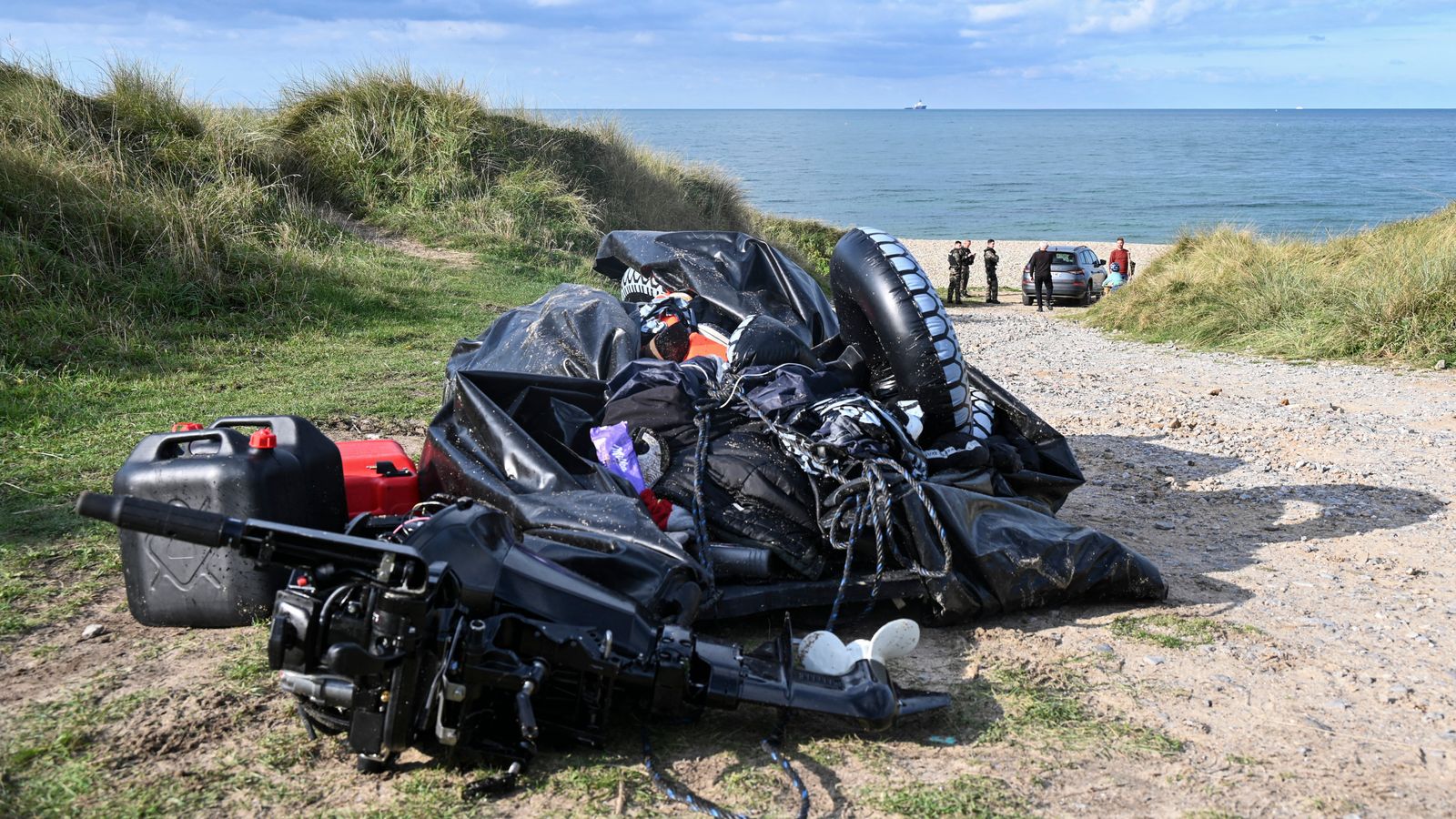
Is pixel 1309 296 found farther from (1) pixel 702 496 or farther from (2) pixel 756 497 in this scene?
(1) pixel 702 496

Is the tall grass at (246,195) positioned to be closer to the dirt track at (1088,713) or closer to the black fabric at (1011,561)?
the dirt track at (1088,713)

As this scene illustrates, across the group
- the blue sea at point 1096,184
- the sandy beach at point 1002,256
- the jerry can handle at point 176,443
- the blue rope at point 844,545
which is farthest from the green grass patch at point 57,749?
the sandy beach at point 1002,256

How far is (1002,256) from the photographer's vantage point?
40.3m

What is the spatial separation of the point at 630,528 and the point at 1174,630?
205 cm

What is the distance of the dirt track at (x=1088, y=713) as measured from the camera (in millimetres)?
2736

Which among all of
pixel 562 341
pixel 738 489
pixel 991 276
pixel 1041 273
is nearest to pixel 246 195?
pixel 562 341

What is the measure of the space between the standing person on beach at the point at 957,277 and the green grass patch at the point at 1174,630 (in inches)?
824

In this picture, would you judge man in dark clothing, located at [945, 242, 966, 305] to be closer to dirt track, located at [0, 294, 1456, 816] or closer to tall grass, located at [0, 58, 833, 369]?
tall grass, located at [0, 58, 833, 369]

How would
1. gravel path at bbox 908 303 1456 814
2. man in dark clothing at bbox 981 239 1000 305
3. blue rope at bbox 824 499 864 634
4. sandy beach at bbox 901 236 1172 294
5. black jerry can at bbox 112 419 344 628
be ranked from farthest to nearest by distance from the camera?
sandy beach at bbox 901 236 1172 294 < man in dark clothing at bbox 981 239 1000 305 < blue rope at bbox 824 499 864 634 < black jerry can at bbox 112 419 344 628 < gravel path at bbox 908 303 1456 814

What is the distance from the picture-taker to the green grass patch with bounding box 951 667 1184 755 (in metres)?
3.07

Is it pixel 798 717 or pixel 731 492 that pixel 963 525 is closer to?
pixel 731 492

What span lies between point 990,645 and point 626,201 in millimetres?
17489

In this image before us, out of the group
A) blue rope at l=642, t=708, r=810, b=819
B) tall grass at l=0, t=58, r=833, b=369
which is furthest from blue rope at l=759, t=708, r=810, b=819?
tall grass at l=0, t=58, r=833, b=369

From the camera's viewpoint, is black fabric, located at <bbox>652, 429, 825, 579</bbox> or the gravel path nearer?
the gravel path
